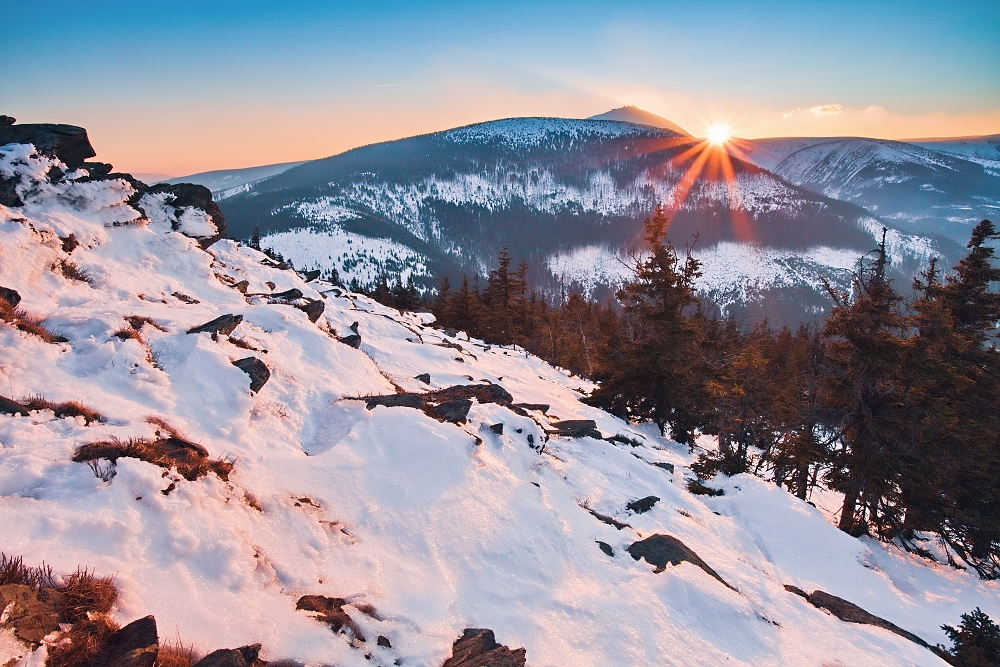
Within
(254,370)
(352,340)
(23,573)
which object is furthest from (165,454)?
(352,340)

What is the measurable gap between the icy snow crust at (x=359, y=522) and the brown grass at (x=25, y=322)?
23cm

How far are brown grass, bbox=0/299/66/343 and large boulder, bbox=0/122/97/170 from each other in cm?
1199

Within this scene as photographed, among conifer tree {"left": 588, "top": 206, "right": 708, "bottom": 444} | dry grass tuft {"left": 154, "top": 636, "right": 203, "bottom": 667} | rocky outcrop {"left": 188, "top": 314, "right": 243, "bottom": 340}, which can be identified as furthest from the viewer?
conifer tree {"left": 588, "top": 206, "right": 708, "bottom": 444}

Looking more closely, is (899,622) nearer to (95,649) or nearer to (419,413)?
(419,413)

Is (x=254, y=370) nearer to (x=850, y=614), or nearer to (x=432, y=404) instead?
(x=432, y=404)

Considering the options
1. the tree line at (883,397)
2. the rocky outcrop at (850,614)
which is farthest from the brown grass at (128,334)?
the tree line at (883,397)

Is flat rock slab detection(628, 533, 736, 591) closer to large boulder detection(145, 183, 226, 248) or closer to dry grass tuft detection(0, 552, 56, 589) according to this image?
dry grass tuft detection(0, 552, 56, 589)

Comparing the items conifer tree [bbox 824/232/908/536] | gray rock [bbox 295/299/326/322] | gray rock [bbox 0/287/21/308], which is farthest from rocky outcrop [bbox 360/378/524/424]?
conifer tree [bbox 824/232/908/536]

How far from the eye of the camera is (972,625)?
27.2 ft

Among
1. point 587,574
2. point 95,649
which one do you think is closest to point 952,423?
point 587,574

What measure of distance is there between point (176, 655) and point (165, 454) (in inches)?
107

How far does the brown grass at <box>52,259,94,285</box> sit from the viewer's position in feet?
32.8

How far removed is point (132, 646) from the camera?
3.07 meters

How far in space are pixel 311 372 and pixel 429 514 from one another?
4.96 meters
